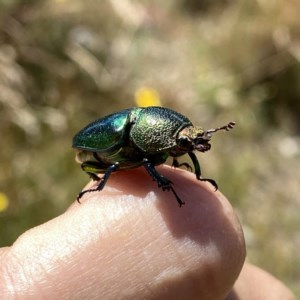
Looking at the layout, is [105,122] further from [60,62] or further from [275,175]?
[275,175]

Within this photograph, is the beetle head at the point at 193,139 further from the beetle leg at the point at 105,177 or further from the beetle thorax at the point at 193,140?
the beetle leg at the point at 105,177

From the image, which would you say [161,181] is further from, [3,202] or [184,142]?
[3,202]

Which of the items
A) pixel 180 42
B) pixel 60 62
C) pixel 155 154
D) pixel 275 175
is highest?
pixel 155 154

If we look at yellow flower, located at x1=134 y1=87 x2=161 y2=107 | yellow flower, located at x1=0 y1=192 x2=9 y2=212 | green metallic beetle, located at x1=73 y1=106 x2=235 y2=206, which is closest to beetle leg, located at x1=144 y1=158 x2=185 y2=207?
green metallic beetle, located at x1=73 y1=106 x2=235 y2=206

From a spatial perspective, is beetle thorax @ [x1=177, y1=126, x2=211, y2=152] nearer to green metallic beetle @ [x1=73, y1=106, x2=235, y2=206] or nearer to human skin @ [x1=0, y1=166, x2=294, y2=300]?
green metallic beetle @ [x1=73, y1=106, x2=235, y2=206]

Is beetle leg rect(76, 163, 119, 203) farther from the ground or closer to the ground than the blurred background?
farther from the ground

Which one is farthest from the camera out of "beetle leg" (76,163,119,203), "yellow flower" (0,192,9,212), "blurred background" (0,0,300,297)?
"blurred background" (0,0,300,297)

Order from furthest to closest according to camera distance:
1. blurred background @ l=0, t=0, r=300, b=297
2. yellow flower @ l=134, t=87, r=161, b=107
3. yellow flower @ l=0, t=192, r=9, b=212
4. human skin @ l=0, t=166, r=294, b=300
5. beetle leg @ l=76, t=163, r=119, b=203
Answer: yellow flower @ l=134, t=87, r=161, b=107, blurred background @ l=0, t=0, r=300, b=297, yellow flower @ l=0, t=192, r=9, b=212, beetle leg @ l=76, t=163, r=119, b=203, human skin @ l=0, t=166, r=294, b=300

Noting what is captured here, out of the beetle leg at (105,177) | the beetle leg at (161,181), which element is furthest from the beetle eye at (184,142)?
the beetle leg at (105,177)

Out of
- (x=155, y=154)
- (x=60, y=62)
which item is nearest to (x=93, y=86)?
(x=60, y=62)
